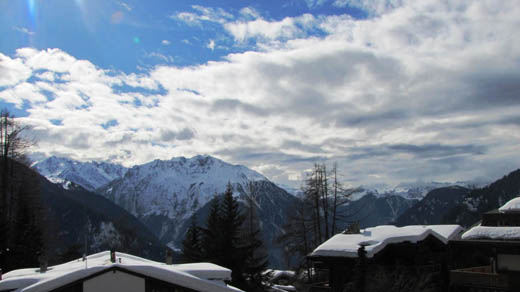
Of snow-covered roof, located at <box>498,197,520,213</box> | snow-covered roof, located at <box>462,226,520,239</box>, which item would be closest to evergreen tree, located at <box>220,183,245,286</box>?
snow-covered roof, located at <box>462,226,520,239</box>

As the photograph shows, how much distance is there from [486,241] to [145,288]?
50.9 ft

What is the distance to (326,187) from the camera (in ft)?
143

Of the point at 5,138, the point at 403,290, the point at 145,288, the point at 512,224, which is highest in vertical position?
the point at 5,138

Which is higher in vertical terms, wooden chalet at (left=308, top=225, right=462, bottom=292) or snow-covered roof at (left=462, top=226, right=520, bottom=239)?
snow-covered roof at (left=462, top=226, right=520, bottom=239)

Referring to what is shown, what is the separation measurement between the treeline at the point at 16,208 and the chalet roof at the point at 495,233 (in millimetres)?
31076

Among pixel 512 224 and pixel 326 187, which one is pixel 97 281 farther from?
pixel 326 187

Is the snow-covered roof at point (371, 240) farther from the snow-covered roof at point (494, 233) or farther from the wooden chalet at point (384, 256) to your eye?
the snow-covered roof at point (494, 233)

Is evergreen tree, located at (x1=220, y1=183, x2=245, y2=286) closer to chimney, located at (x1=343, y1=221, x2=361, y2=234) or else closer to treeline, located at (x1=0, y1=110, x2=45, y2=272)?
chimney, located at (x1=343, y1=221, x2=361, y2=234)

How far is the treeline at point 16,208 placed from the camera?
36031 millimetres

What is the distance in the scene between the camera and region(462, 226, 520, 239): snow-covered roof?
70.4ft

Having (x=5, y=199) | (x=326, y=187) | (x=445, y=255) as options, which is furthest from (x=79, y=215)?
(x=445, y=255)

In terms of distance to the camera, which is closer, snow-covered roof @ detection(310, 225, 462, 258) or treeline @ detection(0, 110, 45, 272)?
snow-covered roof @ detection(310, 225, 462, 258)

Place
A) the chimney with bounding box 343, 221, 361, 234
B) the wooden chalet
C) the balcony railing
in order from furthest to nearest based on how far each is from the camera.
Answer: the chimney with bounding box 343, 221, 361, 234, the wooden chalet, the balcony railing

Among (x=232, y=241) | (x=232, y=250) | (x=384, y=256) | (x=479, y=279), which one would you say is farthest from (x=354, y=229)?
(x=479, y=279)
